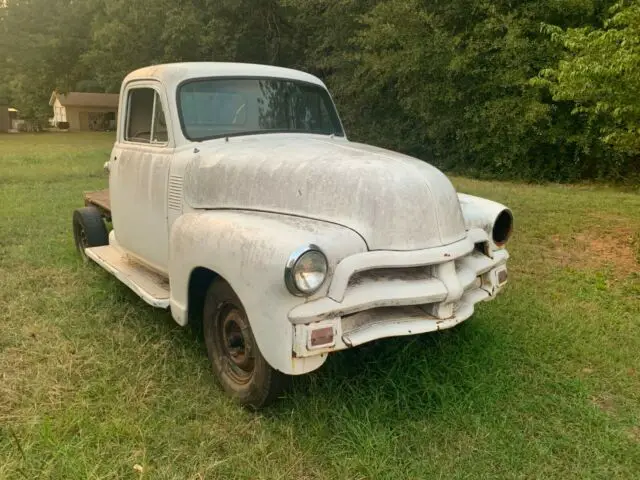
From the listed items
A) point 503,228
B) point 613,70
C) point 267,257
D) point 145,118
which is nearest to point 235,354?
point 267,257

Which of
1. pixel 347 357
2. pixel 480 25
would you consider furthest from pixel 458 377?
pixel 480 25

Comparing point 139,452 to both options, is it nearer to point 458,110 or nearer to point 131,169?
point 131,169

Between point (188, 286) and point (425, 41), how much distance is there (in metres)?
13.5

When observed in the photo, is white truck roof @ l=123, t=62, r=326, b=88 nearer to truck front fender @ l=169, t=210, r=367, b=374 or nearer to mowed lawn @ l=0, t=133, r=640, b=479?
truck front fender @ l=169, t=210, r=367, b=374

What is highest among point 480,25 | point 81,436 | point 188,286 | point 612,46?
point 480,25

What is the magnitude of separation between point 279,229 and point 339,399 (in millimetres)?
1036

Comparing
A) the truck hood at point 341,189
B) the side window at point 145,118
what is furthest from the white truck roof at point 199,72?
the truck hood at point 341,189

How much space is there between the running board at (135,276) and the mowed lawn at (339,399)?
287 millimetres

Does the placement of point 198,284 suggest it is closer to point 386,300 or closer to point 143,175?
point 143,175

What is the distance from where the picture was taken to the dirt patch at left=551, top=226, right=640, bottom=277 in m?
5.84

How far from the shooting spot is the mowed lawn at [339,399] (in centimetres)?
260

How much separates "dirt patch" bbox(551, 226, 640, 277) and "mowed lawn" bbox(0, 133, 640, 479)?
1.01m

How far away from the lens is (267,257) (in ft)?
8.46

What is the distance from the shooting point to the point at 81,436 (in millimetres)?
2723
